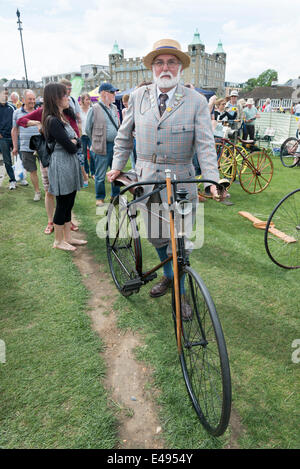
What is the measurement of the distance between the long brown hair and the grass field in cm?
189

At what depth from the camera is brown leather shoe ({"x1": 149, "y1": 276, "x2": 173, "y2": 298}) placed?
11.4 ft

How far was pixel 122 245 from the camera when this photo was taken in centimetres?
346

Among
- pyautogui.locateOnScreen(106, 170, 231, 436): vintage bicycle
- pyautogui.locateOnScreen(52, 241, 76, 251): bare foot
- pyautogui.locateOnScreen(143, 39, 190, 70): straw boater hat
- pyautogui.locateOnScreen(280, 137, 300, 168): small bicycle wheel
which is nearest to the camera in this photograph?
pyautogui.locateOnScreen(106, 170, 231, 436): vintage bicycle

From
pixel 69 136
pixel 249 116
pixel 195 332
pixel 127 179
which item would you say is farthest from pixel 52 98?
pixel 249 116

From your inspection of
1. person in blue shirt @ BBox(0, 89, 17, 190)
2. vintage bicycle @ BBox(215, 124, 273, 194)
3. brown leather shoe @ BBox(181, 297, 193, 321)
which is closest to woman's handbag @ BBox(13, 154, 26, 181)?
person in blue shirt @ BBox(0, 89, 17, 190)

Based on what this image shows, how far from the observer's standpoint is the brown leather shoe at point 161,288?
3469mm

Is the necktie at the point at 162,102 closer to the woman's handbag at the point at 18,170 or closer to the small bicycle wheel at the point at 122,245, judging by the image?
the small bicycle wheel at the point at 122,245

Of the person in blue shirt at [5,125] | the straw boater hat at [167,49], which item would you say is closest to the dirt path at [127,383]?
the straw boater hat at [167,49]

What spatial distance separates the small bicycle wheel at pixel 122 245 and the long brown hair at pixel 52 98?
1.36m

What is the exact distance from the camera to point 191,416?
213cm

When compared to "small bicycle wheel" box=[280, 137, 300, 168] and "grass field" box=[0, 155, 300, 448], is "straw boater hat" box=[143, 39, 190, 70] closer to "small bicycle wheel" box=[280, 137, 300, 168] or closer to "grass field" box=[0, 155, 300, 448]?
"grass field" box=[0, 155, 300, 448]
